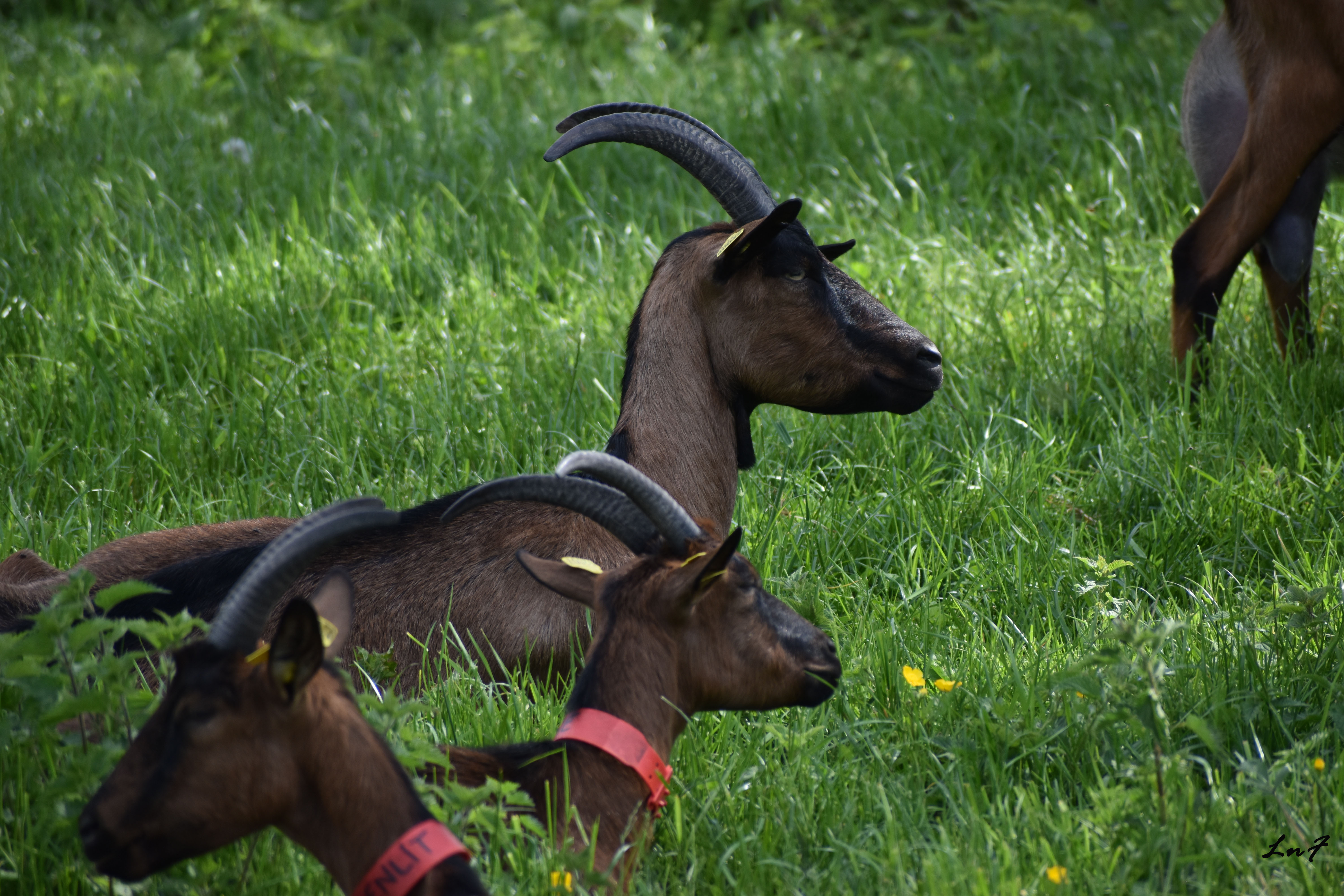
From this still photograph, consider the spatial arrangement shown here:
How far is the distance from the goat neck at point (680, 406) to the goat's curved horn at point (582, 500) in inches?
30.4

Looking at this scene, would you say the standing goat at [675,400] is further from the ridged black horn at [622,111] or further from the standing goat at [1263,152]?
the standing goat at [1263,152]

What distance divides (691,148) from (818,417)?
4.87 ft

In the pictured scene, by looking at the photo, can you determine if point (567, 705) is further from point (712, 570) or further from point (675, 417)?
point (675, 417)

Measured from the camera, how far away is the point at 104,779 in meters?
2.23

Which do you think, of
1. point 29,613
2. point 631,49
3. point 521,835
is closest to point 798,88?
point 631,49

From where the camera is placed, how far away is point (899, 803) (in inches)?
105

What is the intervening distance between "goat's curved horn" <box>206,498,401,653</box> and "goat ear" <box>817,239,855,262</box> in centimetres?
185

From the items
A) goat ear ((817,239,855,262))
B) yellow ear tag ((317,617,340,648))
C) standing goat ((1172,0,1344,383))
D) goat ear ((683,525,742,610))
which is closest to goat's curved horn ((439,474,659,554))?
goat ear ((683,525,742,610))

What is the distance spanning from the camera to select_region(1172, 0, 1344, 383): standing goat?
4344mm

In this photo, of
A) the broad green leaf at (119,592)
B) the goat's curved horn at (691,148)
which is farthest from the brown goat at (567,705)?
the goat's curved horn at (691,148)

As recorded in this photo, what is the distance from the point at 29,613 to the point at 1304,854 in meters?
2.86

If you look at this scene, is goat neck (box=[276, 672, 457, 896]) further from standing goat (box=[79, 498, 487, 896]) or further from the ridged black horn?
the ridged black horn

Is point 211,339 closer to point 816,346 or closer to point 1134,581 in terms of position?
point 816,346

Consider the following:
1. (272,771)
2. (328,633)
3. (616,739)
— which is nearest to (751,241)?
(616,739)
